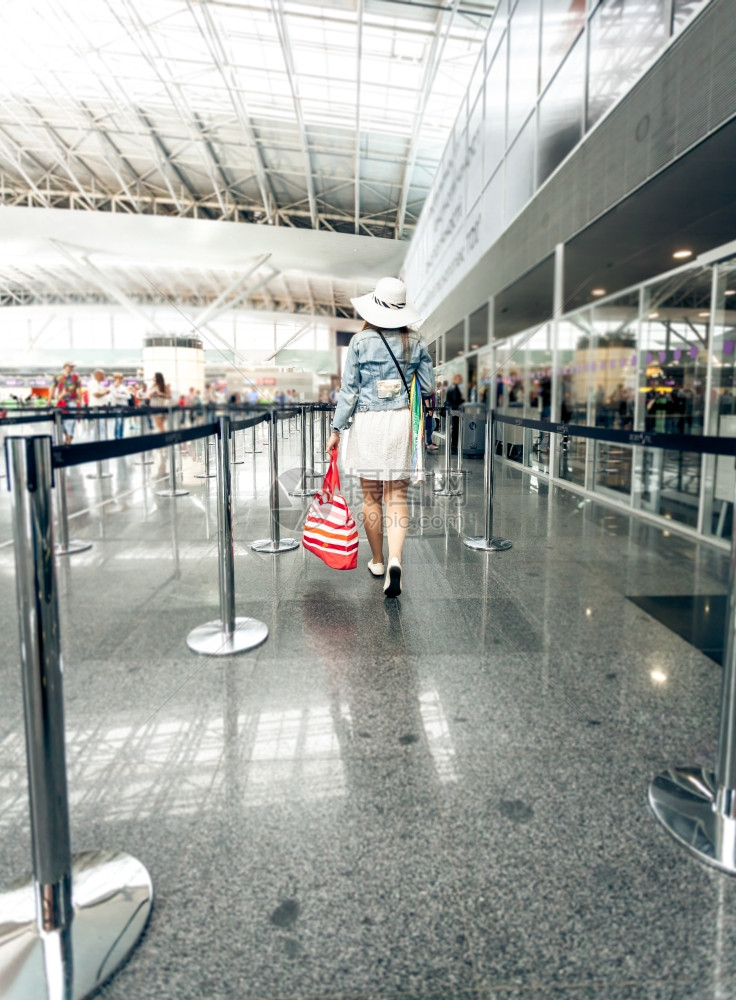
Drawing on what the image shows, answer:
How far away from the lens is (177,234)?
28750mm

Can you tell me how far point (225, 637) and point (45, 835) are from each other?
163cm

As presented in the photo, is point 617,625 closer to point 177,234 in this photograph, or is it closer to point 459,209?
point 459,209

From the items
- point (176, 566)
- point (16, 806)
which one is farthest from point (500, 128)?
point (16, 806)

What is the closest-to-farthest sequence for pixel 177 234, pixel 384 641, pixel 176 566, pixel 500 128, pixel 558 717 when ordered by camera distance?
pixel 558 717 < pixel 384 641 < pixel 176 566 < pixel 500 128 < pixel 177 234

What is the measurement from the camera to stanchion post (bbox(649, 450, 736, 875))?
5.10 feet

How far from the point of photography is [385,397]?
11.8 ft

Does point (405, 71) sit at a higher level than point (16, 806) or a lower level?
higher

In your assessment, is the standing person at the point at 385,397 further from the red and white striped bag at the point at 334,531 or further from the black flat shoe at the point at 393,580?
the red and white striped bag at the point at 334,531

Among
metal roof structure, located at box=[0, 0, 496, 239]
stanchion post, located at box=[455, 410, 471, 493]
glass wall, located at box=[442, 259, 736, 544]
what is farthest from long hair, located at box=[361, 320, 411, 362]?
metal roof structure, located at box=[0, 0, 496, 239]

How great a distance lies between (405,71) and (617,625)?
1774 centimetres

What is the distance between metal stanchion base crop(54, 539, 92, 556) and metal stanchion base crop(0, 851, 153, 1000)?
9.03ft

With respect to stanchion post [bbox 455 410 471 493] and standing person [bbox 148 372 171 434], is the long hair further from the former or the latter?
stanchion post [bbox 455 410 471 493]

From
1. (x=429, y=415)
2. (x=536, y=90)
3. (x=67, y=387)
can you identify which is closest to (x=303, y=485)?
(x=429, y=415)

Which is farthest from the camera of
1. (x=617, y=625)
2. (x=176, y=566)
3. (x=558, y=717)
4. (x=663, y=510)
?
(x=663, y=510)
